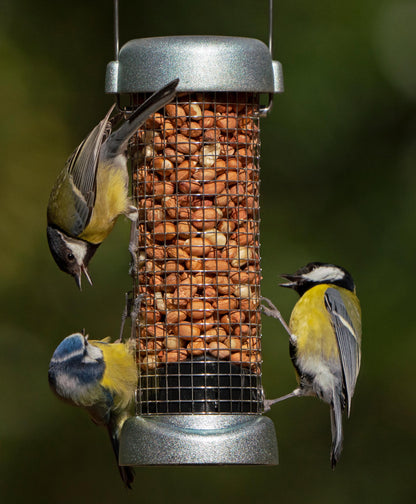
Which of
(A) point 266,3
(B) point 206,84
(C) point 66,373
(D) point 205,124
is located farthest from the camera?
(A) point 266,3

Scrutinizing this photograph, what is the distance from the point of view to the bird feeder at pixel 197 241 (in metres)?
4.25

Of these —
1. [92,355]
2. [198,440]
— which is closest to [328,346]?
[92,355]

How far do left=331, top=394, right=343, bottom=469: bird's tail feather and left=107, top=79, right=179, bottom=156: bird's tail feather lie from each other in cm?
161

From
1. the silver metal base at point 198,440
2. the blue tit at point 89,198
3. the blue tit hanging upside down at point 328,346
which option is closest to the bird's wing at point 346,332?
the blue tit hanging upside down at point 328,346

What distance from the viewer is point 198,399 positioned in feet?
14.4

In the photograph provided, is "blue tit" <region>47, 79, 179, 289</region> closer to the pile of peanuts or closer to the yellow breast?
the pile of peanuts

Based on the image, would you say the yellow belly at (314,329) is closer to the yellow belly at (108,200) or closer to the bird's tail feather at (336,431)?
the bird's tail feather at (336,431)

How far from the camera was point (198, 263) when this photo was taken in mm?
4469

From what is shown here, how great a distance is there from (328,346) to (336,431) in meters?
0.42

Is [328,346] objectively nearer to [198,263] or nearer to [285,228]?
[198,263]

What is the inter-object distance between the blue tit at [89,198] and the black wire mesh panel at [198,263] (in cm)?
24
